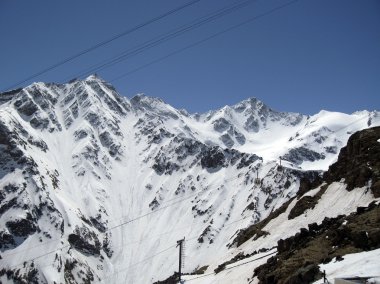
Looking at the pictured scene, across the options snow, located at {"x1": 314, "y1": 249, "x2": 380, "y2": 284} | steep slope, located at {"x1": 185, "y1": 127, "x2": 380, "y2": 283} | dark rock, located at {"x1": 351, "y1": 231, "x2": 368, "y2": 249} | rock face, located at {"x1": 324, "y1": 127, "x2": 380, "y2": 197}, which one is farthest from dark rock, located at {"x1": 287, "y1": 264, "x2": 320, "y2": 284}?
rock face, located at {"x1": 324, "y1": 127, "x2": 380, "y2": 197}

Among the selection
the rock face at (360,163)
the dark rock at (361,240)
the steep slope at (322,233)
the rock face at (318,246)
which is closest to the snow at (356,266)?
the steep slope at (322,233)

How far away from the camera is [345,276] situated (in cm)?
3281

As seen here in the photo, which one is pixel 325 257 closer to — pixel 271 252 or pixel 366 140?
pixel 271 252

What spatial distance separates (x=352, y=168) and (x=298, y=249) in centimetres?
2485

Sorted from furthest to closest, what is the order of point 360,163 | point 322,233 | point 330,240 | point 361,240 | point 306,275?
1. point 360,163
2. point 322,233
3. point 330,240
4. point 361,240
5. point 306,275

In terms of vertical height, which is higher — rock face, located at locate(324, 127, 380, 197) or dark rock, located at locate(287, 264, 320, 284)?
rock face, located at locate(324, 127, 380, 197)

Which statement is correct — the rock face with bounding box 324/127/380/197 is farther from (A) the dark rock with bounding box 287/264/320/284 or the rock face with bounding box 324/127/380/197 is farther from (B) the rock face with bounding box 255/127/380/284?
(A) the dark rock with bounding box 287/264/320/284

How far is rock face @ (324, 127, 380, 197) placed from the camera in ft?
203

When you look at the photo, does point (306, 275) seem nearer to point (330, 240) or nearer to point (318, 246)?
point (318, 246)

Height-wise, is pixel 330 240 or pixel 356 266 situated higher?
pixel 330 240

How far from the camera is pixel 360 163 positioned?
67250mm

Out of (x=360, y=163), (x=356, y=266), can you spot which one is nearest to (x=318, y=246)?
(x=356, y=266)

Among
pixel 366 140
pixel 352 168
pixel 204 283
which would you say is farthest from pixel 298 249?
pixel 366 140

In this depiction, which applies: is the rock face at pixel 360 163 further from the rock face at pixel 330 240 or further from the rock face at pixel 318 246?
the rock face at pixel 318 246
